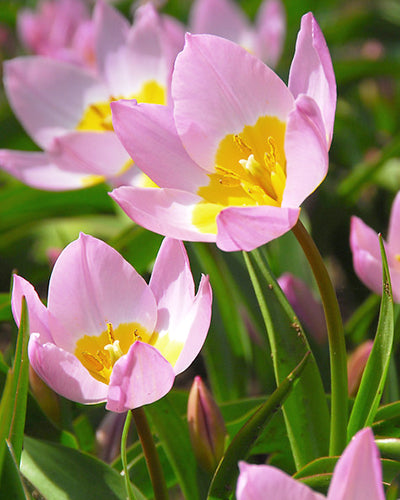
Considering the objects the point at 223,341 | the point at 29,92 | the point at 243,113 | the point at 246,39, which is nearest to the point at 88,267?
the point at 243,113

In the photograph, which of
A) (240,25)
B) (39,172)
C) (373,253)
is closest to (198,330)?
(373,253)

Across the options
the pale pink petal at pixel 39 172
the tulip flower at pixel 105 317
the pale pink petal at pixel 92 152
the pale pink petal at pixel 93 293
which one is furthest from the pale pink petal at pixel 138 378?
the pale pink petal at pixel 39 172

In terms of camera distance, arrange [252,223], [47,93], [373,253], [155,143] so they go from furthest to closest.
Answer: [47,93]
[373,253]
[155,143]
[252,223]

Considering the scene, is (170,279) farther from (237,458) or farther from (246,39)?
(246,39)

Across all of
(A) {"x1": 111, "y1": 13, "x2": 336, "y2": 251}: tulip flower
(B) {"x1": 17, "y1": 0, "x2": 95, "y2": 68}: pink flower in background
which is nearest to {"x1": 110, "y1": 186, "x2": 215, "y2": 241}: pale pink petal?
(A) {"x1": 111, "y1": 13, "x2": 336, "y2": 251}: tulip flower

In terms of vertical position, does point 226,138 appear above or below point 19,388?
above

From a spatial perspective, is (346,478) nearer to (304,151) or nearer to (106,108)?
(304,151)

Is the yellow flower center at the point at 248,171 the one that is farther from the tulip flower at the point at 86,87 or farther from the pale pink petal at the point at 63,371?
the tulip flower at the point at 86,87
